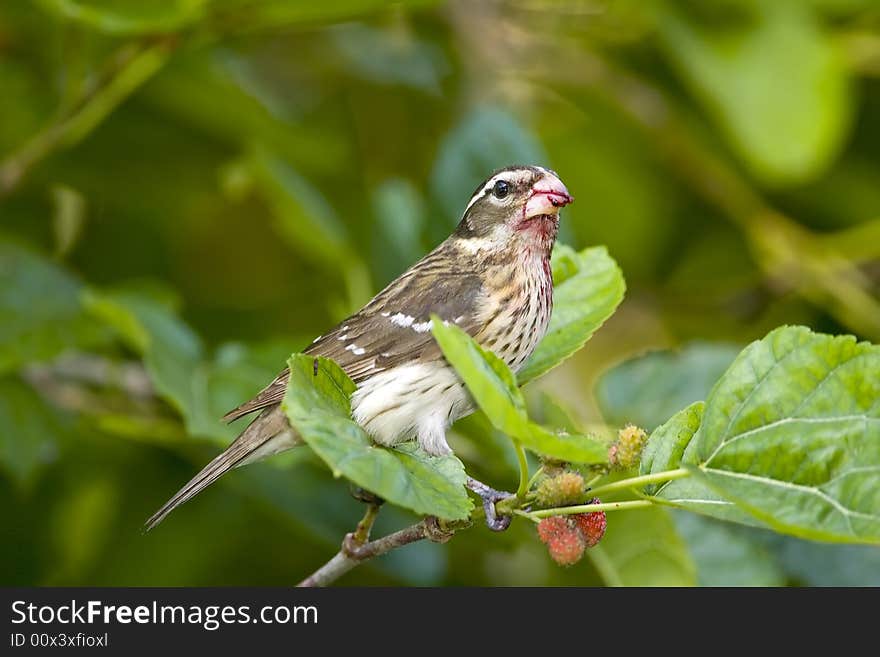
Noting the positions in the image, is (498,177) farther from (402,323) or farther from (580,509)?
(580,509)

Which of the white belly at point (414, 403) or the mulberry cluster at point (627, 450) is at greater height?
the white belly at point (414, 403)

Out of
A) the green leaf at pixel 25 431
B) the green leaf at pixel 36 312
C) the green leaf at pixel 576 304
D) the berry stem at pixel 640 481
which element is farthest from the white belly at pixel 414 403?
the green leaf at pixel 25 431

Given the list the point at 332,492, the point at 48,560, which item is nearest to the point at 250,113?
the point at 332,492

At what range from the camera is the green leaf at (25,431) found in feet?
11.2

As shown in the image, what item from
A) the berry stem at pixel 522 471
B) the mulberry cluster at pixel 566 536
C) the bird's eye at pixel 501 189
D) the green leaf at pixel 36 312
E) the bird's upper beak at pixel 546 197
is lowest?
the mulberry cluster at pixel 566 536

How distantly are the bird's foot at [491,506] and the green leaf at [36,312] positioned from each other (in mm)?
1660

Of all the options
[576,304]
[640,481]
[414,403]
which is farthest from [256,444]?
[640,481]

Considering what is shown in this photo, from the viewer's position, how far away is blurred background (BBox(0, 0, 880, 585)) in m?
3.35

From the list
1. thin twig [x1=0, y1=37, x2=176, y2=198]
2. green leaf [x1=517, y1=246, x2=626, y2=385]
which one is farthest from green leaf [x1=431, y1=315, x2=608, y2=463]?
thin twig [x1=0, y1=37, x2=176, y2=198]

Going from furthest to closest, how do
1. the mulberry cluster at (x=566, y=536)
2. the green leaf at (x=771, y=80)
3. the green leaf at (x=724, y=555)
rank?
1. the green leaf at (x=771, y=80)
2. the green leaf at (x=724, y=555)
3. the mulberry cluster at (x=566, y=536)

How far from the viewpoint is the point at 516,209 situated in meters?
2.83

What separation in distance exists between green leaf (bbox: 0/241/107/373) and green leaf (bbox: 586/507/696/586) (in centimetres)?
165

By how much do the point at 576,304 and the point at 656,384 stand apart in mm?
899

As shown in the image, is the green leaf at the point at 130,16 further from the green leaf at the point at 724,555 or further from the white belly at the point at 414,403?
the green leaf at the point at 724,555
